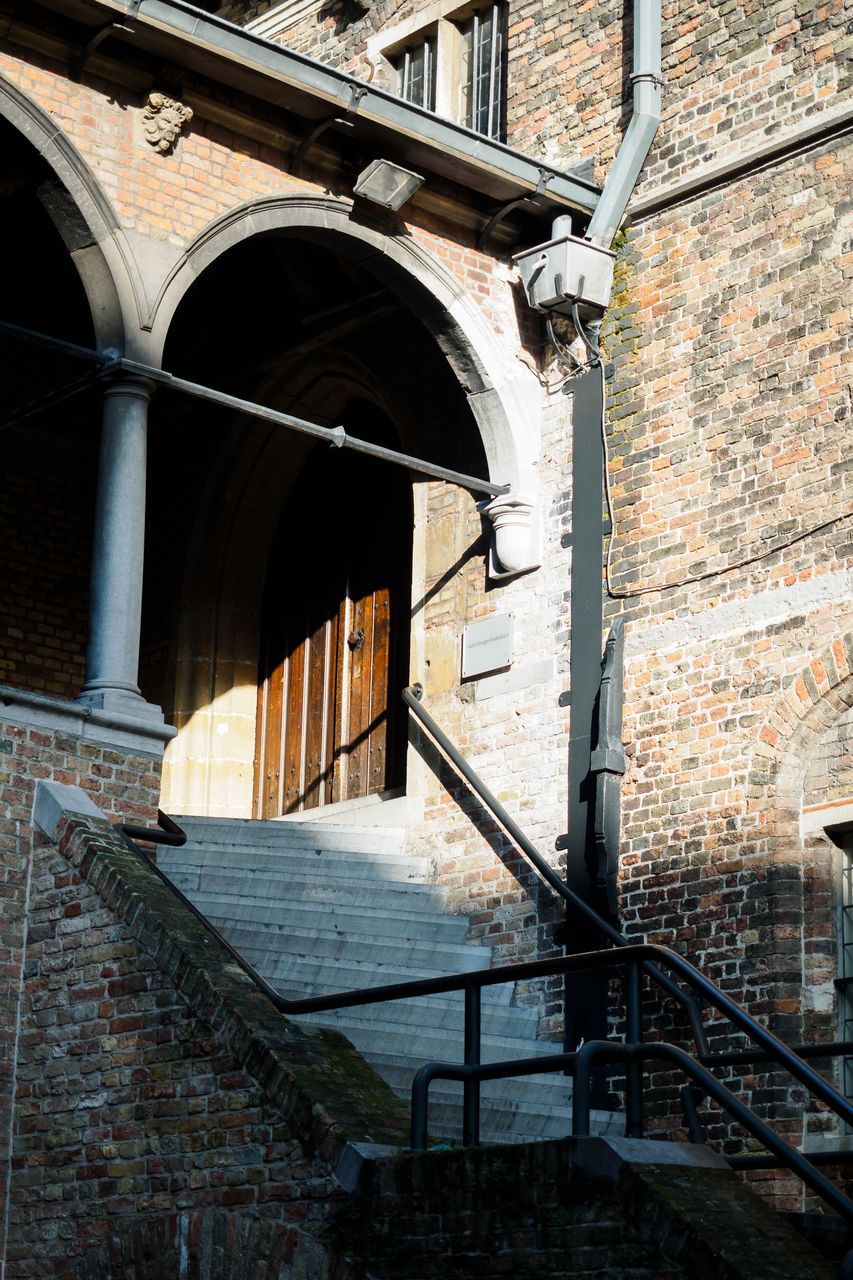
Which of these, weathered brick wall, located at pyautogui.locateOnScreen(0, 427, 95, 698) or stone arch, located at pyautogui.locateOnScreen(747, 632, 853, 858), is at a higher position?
weathered brick wall, located at pyautogui.locateOnScreen(0, 427, 95, 698)

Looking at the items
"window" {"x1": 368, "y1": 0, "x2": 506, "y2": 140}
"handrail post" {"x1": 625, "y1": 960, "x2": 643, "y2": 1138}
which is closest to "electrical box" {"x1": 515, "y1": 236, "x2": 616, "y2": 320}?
"window" {"x1": 368, "y1": 0, "x2": 506, "y2": 140}

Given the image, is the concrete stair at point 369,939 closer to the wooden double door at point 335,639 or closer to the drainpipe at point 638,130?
the wooden double door at point 335,639

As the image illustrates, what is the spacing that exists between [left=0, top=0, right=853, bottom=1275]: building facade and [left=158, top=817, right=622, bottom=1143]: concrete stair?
1.02 feet

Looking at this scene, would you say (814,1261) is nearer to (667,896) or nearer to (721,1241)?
(721,1241)

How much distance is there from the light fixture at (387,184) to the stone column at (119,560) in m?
1.88

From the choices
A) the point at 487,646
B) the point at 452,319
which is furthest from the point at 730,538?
the point at 452,319

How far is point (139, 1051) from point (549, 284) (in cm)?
510

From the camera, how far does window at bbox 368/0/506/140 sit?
1155 cm

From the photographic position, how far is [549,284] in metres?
9.95

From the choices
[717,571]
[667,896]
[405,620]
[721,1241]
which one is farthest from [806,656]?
[721,1241]

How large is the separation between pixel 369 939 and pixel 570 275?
3786 mm

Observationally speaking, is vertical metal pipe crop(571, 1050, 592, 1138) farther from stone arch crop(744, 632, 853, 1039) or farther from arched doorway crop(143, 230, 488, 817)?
arched doorway crop(143, 230, 488, 817)

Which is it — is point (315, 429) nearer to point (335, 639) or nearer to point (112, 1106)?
point (335, 639)

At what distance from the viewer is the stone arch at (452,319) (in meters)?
9.64
